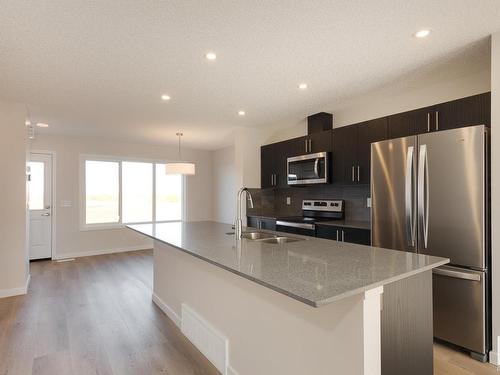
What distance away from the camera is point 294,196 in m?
5.02

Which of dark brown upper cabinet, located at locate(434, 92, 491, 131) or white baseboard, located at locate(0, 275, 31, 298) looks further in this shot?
white baseboard, located at locate(0, 275, 31, 298)

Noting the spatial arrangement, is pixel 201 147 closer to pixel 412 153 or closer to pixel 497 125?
pixel 412 153

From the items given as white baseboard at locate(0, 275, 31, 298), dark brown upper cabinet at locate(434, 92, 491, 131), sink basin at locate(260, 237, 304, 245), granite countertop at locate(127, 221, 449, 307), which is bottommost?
white baseboard at locate(0, 275, 31, 298)

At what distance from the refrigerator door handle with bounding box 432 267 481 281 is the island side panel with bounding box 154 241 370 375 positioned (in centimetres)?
157

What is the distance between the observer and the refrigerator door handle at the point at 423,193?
7.78 feet

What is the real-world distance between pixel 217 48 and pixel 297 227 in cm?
252

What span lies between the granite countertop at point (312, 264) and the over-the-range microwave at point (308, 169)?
1.88m

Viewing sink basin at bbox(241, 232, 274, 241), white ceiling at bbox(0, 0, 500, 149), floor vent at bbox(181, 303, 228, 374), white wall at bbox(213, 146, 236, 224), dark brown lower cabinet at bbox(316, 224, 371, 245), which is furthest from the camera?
white wall at bbox(213, 146, 236, 224)

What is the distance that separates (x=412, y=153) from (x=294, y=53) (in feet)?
4.38

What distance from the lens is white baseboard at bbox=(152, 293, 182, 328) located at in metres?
2.73

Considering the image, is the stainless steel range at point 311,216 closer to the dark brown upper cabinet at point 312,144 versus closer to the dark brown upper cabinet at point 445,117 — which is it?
the dark brown upper cabinet at point 312,144

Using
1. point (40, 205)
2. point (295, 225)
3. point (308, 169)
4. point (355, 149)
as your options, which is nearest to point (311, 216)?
point (295, 225)

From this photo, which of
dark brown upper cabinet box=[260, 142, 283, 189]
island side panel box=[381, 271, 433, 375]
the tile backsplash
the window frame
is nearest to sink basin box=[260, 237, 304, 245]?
island side panel box=[381, 271, 433, 375]

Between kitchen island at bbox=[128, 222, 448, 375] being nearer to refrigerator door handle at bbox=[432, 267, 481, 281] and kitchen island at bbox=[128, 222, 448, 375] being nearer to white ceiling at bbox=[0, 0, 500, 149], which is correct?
refrigerator door handle at bbox=[432, 267, 481, 281]
